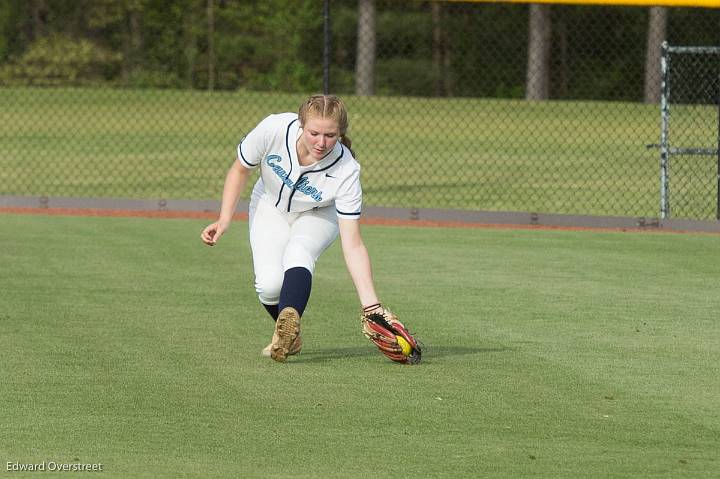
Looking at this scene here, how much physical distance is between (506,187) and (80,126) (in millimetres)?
10651

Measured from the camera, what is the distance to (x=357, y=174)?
6.89m

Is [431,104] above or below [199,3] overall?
below

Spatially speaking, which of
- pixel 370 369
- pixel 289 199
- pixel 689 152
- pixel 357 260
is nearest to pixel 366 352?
pixel 370 369

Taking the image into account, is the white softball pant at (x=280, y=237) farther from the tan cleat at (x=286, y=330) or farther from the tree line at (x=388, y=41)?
the tree line at (x=388, y=41)

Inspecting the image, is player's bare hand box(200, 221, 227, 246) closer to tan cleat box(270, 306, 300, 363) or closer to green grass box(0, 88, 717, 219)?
tan cleat box(270, 306, 300, 363)

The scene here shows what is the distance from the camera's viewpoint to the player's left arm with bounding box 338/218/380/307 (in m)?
6.90

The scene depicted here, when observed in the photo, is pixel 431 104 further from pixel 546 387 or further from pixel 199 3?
pixel 546 387

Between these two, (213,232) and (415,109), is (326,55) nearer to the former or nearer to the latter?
(213,232)

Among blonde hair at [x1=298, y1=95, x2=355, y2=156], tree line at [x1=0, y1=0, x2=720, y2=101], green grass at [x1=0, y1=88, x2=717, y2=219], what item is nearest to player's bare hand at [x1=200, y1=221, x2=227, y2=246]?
blonde hair at [x1=298, y1=95, x2=355, y2=156]

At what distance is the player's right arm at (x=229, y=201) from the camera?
694cm

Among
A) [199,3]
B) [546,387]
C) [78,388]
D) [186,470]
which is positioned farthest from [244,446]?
[199,3]

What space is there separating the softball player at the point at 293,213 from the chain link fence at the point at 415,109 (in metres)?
7.56

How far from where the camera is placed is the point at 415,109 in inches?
1123

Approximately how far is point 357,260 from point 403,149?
17.4 m
